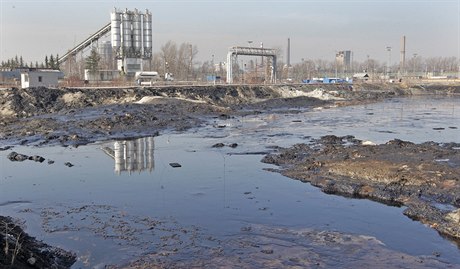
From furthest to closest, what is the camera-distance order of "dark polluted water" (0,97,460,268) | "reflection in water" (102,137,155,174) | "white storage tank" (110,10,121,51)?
"white storage tank" (110,10,121,51) < "reflection in water" (102,137,155,174) < "dark polluted water" (0,97,460,268)

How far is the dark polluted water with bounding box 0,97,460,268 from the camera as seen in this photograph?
12.1 metres

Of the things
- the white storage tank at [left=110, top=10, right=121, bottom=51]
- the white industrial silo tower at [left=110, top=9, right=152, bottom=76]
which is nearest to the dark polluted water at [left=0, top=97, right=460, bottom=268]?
the white industrial silo tower at [left=110, top=9, right=152, bottom=76]

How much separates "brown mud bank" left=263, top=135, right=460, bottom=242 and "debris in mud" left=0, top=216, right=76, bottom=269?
32.8ft

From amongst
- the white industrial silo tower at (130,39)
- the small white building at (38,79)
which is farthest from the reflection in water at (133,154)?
the white industrial silo tower at (130,39)

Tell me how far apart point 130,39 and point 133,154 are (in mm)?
68709

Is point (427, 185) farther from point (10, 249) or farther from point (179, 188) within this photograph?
point (10, 249)

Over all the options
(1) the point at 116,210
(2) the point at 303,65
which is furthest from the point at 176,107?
(2) the point at 303,65

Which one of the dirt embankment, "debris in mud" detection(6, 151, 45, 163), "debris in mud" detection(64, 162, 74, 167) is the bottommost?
"debris in mud" detection(64, 162, 74, 167)

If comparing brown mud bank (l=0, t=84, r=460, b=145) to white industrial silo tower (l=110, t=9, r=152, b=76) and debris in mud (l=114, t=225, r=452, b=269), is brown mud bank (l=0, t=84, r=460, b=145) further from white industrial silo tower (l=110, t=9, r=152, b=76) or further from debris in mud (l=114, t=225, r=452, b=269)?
white industrial silo tower (l=110, t=9, r=152, b=76)

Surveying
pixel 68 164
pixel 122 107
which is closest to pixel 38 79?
pixel 122 107

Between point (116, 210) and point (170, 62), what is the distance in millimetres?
107933

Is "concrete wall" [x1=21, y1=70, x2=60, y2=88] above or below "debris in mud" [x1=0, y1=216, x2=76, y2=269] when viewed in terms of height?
above

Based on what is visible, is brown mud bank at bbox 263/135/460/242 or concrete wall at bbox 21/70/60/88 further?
concrete wall at bbox 21/70/60/88

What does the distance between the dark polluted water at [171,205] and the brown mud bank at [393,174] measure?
69cm
